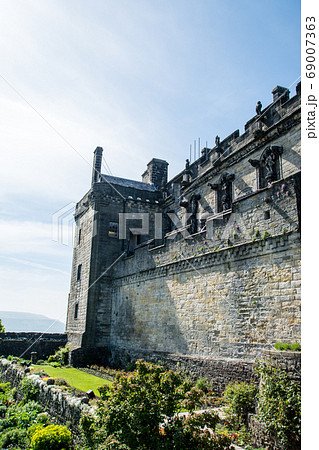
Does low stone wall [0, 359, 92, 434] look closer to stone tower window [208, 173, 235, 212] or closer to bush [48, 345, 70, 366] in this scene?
bush [48, 345, 70, 366]

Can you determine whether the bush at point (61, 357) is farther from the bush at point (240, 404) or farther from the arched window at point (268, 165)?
the arched window at point (268, 165)

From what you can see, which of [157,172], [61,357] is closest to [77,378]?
[61,357]

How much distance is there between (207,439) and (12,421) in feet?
28.0

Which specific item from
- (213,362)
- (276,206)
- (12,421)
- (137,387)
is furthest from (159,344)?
(137,387)

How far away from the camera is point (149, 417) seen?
6887 mm

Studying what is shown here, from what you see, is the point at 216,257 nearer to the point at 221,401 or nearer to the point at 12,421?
the point at 221,401

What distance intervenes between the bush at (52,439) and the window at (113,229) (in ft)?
52.8

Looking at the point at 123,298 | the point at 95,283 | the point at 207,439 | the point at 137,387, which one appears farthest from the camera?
the point at 95,283

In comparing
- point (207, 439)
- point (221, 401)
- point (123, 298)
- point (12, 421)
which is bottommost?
point (12, 421)

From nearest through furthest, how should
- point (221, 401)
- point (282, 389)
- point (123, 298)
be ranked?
point (282, 389) → point (221, 401) → point (123, 298)

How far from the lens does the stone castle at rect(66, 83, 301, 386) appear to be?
11.9 metres

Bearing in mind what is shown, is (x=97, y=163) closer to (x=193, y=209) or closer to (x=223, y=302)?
(x=193, y=209)

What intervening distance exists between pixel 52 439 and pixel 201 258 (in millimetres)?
8664

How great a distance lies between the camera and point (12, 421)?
12266 mm
